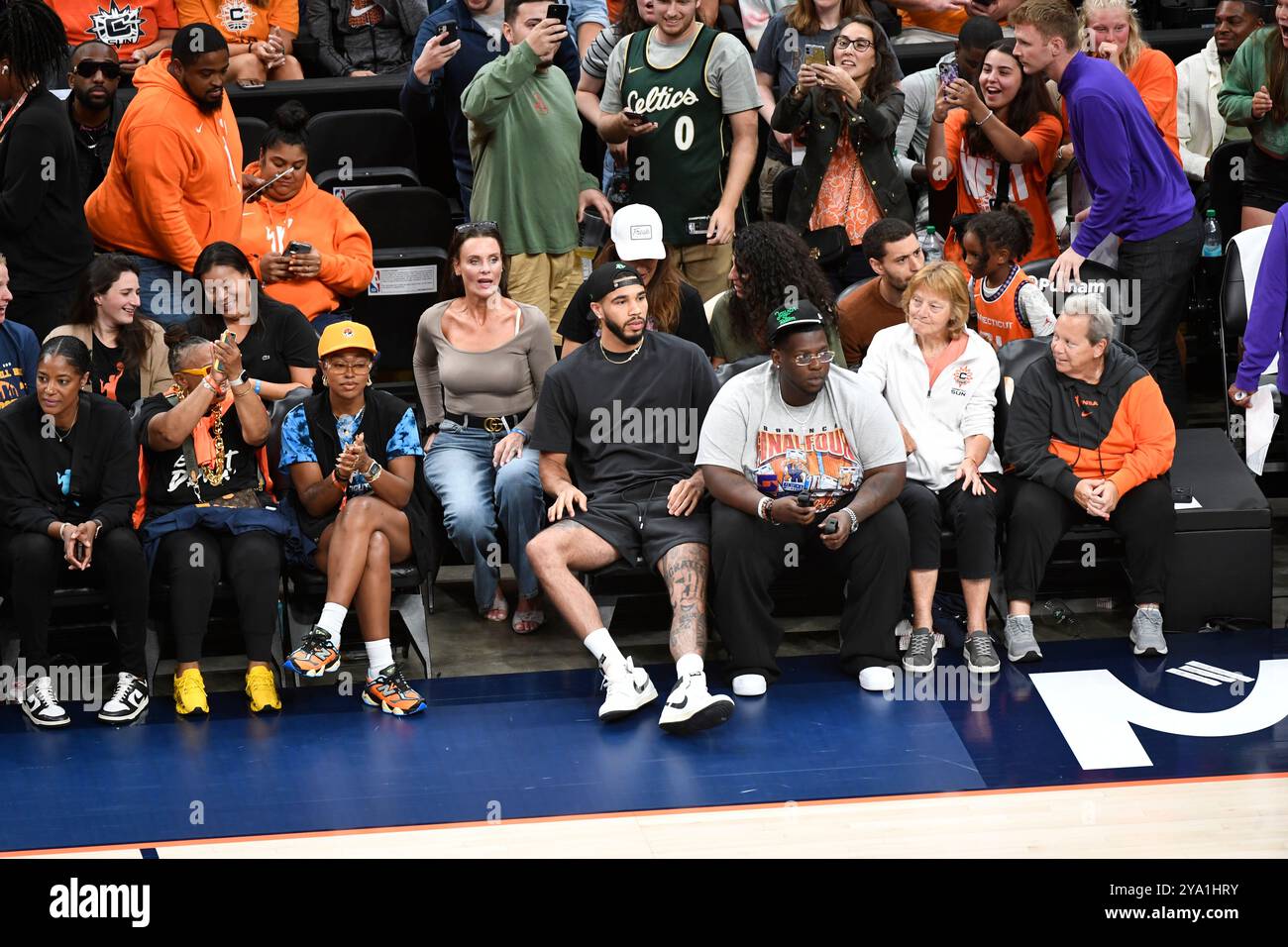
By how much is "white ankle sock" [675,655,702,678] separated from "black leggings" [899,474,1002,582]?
34.9 inches

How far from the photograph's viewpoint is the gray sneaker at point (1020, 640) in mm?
5574

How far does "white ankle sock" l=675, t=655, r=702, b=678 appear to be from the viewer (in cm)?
523

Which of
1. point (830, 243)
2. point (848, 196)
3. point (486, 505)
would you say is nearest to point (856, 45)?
point (848, 196)

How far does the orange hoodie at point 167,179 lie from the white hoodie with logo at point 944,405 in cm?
254

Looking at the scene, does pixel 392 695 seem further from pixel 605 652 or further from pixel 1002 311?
pixel 1002 311

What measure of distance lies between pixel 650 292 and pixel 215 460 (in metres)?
1.66

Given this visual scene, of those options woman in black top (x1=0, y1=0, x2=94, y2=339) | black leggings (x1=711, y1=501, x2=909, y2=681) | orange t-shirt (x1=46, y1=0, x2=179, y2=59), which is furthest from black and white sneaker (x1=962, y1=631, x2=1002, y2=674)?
orange t-shirt (x1=46, y1=0, x2=179, y2=59)

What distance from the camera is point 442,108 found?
7559 mm

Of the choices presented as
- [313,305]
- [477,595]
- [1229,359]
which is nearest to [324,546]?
[477,595]

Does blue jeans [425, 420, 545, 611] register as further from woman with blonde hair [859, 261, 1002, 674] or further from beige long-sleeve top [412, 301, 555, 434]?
woman with blonde hair [859, 261, 1002, 674]

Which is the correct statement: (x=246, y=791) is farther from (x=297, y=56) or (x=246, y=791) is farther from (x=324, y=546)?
(x=297, y=56)

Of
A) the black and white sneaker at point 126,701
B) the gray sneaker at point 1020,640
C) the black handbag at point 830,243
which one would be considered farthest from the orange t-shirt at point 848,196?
the black and white sneaker at point 126,701

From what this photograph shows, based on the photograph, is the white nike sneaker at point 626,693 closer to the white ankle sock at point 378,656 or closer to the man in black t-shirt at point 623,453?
the man in black t-shirt at point 623,453

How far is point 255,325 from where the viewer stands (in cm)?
609
